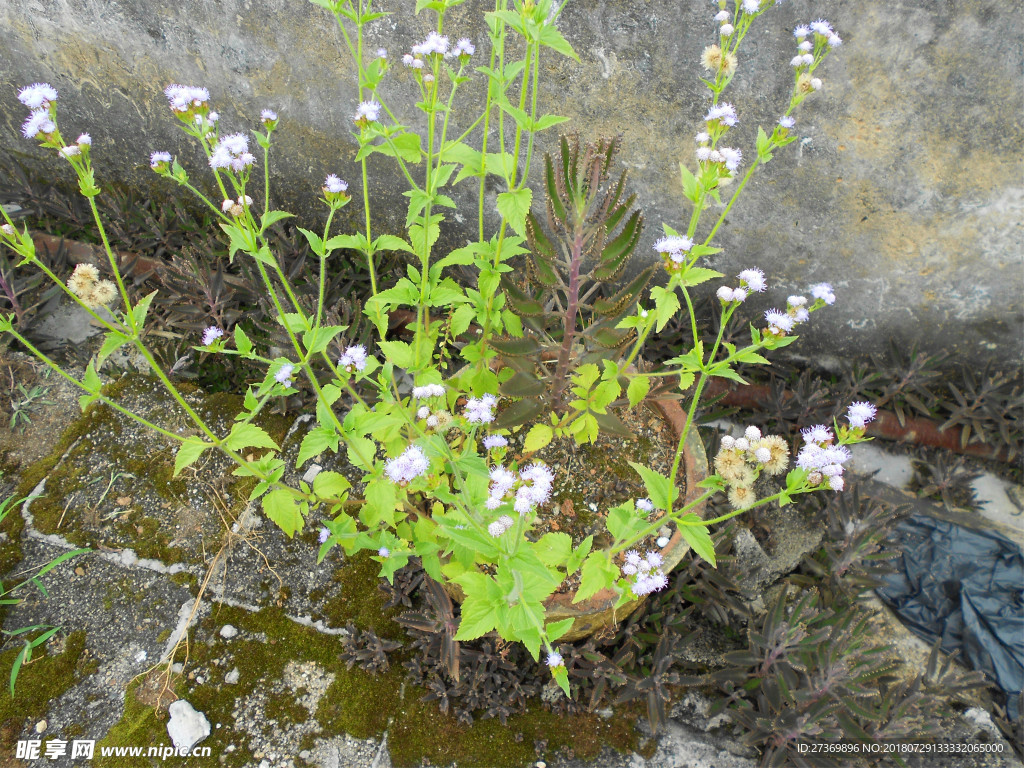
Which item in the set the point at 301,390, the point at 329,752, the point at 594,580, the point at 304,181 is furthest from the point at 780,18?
the point at 329,752

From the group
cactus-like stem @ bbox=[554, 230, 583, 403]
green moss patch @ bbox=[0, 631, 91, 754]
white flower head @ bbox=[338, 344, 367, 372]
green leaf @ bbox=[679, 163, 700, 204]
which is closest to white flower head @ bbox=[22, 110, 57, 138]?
white flower head @ bbox=[338, 344, 367, 372]

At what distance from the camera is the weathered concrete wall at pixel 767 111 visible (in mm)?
2254

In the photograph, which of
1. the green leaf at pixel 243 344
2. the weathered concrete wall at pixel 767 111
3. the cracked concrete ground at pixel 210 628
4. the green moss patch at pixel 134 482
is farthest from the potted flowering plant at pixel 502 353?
the green moss patch at pixel 134 482

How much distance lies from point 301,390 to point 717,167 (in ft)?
7.39

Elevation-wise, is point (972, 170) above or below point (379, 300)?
above

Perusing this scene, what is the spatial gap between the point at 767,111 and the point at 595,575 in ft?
6.39

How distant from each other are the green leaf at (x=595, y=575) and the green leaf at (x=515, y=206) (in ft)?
3.11

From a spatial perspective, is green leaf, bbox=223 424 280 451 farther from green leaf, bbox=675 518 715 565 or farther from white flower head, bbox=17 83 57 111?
green leaf, bbox=675 518 715 565

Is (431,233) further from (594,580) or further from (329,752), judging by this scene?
(329,752)

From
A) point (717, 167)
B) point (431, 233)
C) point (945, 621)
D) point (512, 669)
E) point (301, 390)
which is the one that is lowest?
point (945, 621)

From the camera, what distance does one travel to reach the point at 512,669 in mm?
2342

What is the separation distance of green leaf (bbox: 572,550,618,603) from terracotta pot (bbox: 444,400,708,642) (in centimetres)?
31

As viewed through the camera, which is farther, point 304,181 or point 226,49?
point 304,181

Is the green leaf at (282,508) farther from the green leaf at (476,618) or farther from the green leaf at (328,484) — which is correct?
the green leaf at (476,618)
